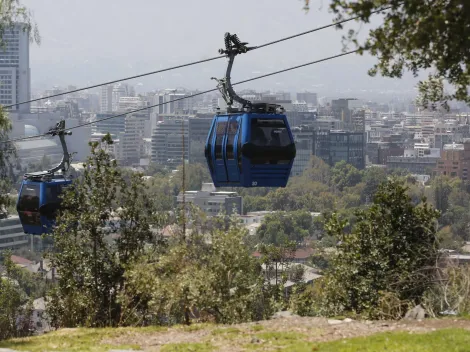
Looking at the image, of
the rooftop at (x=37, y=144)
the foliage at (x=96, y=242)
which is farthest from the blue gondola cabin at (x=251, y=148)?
the rooftop at (x=37, y=144)

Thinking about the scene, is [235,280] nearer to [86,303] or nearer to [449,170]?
[86,303]

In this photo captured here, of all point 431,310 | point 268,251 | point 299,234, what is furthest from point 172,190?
point 431,310

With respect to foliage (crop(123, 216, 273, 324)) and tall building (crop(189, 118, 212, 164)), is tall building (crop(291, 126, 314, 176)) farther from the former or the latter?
foliage (crop(123, 216, 273, 324))

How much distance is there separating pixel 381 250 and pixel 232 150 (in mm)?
2100

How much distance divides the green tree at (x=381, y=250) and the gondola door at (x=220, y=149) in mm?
1797

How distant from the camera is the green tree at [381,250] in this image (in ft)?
44.7

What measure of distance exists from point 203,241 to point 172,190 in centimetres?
10549

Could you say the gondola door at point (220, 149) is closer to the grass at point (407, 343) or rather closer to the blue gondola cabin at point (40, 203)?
the blue gondola cabin at point (40, 203)

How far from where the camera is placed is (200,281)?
41.3 feet

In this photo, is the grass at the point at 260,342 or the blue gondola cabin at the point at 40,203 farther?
the blue gondola cabin at the point at 40,203

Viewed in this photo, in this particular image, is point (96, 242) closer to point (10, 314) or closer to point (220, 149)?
point (220, 149)

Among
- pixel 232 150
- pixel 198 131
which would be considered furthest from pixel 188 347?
pixel 198 131

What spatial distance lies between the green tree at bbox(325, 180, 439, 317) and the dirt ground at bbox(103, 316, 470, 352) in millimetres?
2720

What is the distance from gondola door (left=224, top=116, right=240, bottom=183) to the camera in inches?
535
